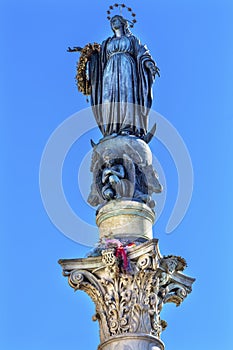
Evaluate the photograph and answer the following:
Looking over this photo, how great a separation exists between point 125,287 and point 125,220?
6.40 ft

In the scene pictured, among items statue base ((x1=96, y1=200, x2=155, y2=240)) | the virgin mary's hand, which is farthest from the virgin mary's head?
statue base ((x1=96, y1=200, x2=155, y2=240))

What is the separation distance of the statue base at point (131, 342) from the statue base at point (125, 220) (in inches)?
101

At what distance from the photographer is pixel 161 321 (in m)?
19.5

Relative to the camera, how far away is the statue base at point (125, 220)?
65.2ft

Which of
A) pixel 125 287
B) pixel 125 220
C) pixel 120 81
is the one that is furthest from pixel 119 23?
pixel 125 287

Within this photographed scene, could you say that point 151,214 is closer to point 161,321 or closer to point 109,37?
point 161,321

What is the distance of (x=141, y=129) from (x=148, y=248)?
14.3ft

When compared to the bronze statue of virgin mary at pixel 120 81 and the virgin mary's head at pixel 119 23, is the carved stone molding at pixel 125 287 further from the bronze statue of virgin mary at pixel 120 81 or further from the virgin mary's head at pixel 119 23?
the virgin mary's head at pixel 119 23

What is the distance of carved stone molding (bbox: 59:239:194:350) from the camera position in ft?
60.1

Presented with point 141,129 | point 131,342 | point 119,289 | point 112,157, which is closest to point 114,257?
point 119,289

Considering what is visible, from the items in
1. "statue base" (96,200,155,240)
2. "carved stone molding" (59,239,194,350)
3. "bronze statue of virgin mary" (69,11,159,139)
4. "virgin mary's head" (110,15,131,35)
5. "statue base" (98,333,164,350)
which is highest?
"virgin mary's head" (110,15,131,35)

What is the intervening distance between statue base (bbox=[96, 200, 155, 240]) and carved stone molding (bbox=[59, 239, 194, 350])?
3.68 ft

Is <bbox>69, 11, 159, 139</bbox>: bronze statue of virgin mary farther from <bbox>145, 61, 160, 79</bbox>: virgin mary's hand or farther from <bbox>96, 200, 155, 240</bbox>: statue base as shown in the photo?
<bbox>96, 200, 155, 240</bbox>: statue base

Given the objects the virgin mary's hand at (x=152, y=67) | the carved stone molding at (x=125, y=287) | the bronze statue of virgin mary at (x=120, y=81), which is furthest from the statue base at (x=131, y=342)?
the virgin mary's hand at (x=152, y=67)
